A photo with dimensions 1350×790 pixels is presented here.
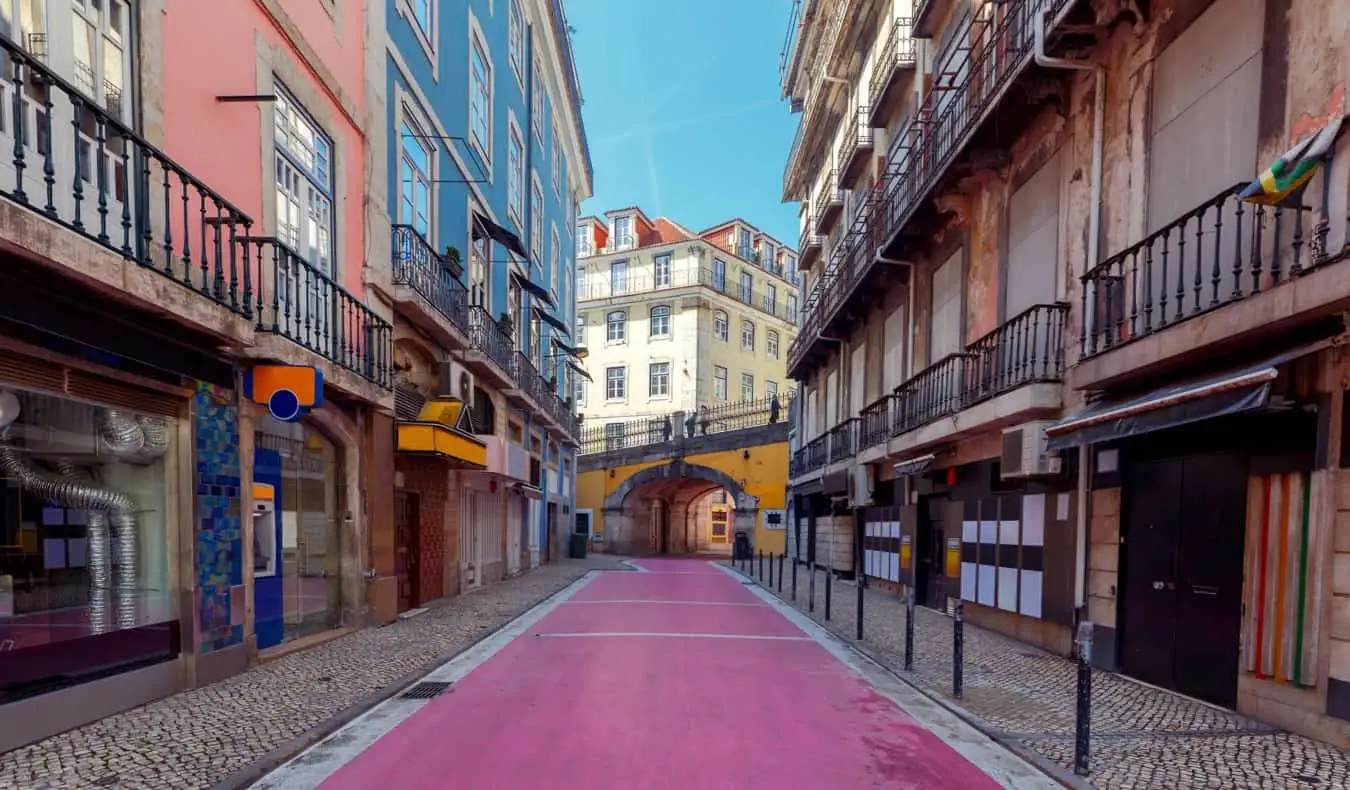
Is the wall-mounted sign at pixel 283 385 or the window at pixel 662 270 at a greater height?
the window at pixel 662 270

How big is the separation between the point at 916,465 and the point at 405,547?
8726 mm

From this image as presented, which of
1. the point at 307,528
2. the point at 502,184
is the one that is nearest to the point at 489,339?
the point at 502,184

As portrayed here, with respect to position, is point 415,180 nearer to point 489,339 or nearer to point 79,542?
point 489,339

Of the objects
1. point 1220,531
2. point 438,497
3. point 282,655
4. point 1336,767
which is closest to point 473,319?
point 438,497

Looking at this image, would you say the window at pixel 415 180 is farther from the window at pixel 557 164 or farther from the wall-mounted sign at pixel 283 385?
the window at pixel 557 164

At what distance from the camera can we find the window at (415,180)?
39.2 feet

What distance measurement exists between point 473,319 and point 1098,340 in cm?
1109

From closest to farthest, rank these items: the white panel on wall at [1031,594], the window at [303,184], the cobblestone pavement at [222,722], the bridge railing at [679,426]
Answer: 1. the cobblestone pavement at [222,722]
2. the window at [303,184]
3. the white panel on wall at [1031,594]
4. the bridge railing at [679,426]

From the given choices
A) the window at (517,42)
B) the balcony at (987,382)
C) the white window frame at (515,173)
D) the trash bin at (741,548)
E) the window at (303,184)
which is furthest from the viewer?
the trash bin at (741,548)

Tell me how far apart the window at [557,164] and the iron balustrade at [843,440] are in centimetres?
1405

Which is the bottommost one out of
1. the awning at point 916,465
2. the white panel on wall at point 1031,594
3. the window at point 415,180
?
the white panel on wall at point 1031,594

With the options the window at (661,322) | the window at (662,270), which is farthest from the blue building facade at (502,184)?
the window at (662,270)

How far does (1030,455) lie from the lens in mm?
8859

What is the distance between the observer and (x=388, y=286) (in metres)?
10.8
